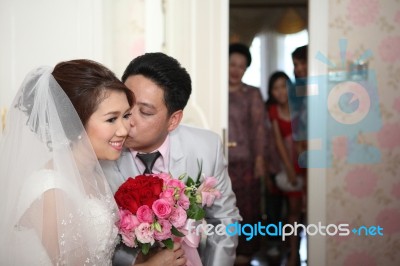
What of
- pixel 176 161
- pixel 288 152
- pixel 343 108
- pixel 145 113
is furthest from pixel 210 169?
pixel 288 152

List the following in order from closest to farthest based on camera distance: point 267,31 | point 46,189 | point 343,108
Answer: point 46,189 → point 343,108 → point 267,31

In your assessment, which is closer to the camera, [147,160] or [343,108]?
[147,160]

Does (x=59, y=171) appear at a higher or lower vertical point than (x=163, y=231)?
higher

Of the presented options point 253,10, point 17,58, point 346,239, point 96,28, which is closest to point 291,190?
point 346,239

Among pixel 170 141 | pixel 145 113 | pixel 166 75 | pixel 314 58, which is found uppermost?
pixel 314 58

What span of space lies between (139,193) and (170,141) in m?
0.52

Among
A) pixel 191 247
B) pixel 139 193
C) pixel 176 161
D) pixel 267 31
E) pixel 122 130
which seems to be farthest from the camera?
pixel 267 31

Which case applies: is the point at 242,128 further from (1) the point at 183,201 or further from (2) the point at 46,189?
(2) the point at 46,189

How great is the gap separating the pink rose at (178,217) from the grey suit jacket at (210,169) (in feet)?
1.41

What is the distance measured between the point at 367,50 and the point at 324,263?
118cm

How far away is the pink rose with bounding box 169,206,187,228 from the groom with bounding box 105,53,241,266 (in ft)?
1.39

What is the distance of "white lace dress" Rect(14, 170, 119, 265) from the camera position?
4.34 feet

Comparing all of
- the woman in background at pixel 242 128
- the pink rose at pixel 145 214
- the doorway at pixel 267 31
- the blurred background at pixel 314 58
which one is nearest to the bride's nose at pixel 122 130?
the pink rose at pixel 145 214

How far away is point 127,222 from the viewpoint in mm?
1404
